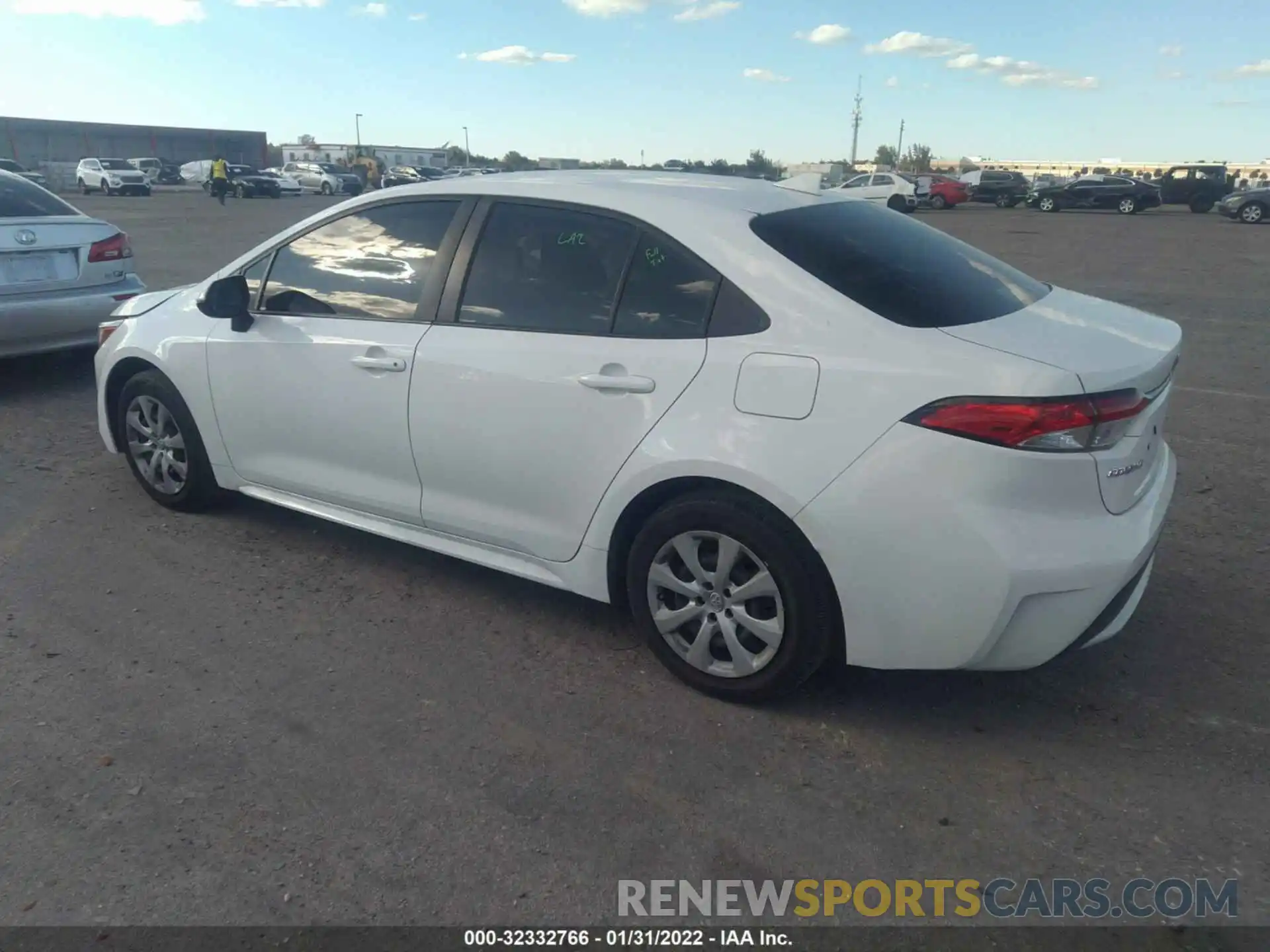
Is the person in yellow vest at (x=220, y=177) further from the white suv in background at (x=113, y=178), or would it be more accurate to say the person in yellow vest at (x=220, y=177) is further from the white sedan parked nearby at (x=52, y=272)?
the white sedan parked nearby at (x=52, y=272)

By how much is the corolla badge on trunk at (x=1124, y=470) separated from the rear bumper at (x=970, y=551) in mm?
73

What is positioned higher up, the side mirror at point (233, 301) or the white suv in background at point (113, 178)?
the side mirror at point (233, 301)

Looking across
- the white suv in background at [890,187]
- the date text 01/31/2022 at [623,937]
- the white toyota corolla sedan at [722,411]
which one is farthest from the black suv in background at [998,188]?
the date text 01/31/2022 at [623,937]

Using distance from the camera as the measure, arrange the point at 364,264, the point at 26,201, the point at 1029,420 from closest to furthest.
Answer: the point at 1029,420
the point at 364,264
the point at 26,201

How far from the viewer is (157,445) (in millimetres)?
4852

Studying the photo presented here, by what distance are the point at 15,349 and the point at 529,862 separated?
20.2ft

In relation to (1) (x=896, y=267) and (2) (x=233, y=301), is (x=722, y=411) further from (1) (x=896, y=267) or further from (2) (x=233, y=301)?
A: (2) (x=233, y=301)

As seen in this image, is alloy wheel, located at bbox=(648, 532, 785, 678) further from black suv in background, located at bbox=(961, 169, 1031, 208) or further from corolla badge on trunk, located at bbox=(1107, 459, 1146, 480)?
black suv in background, located at bbox=(961, 169, 1031, 208)

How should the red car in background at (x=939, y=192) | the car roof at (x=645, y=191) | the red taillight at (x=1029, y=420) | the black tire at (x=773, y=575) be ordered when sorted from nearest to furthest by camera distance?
the red taillight at (x=1029, y=420)
the black tire at (x=773, y=575)
the car roof at (x=645, y=191)
the red car in background at (x=939, y=192)

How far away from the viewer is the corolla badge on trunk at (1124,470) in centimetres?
284

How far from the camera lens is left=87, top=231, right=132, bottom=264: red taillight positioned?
7164mm

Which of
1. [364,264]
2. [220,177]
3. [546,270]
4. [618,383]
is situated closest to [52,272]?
[364,264]

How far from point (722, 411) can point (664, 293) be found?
0.52 metres

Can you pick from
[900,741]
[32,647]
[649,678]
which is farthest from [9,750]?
[900,741]
